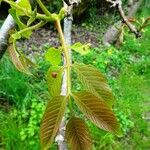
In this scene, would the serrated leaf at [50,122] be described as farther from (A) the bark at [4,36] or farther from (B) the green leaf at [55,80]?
(A) the bark at [4,36]

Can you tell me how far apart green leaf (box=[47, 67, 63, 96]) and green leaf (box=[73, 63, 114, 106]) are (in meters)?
0.03

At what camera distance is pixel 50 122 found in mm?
507

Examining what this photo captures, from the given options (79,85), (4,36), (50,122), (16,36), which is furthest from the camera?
(79,85)

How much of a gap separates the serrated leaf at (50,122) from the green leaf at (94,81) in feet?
0.14

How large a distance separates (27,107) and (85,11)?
408 cm

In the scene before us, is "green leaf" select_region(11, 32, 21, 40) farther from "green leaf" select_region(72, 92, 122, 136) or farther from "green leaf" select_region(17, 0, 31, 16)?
"green leaf" select_region(72, 92, 122, 136)

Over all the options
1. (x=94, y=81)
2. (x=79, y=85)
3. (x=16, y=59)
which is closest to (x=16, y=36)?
(x=16, y=59)

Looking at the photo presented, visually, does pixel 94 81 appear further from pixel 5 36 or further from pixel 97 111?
pixel 5 36

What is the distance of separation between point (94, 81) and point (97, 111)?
0.05m

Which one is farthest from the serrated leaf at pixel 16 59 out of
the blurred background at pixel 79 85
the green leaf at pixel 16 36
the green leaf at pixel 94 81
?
the blurred background at pixel 79 85

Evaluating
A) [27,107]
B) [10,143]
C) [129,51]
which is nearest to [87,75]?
[10,143]

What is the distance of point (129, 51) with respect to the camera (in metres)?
7.59

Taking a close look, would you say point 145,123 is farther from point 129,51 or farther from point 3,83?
point 129,51

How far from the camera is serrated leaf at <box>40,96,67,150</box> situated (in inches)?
19.7
